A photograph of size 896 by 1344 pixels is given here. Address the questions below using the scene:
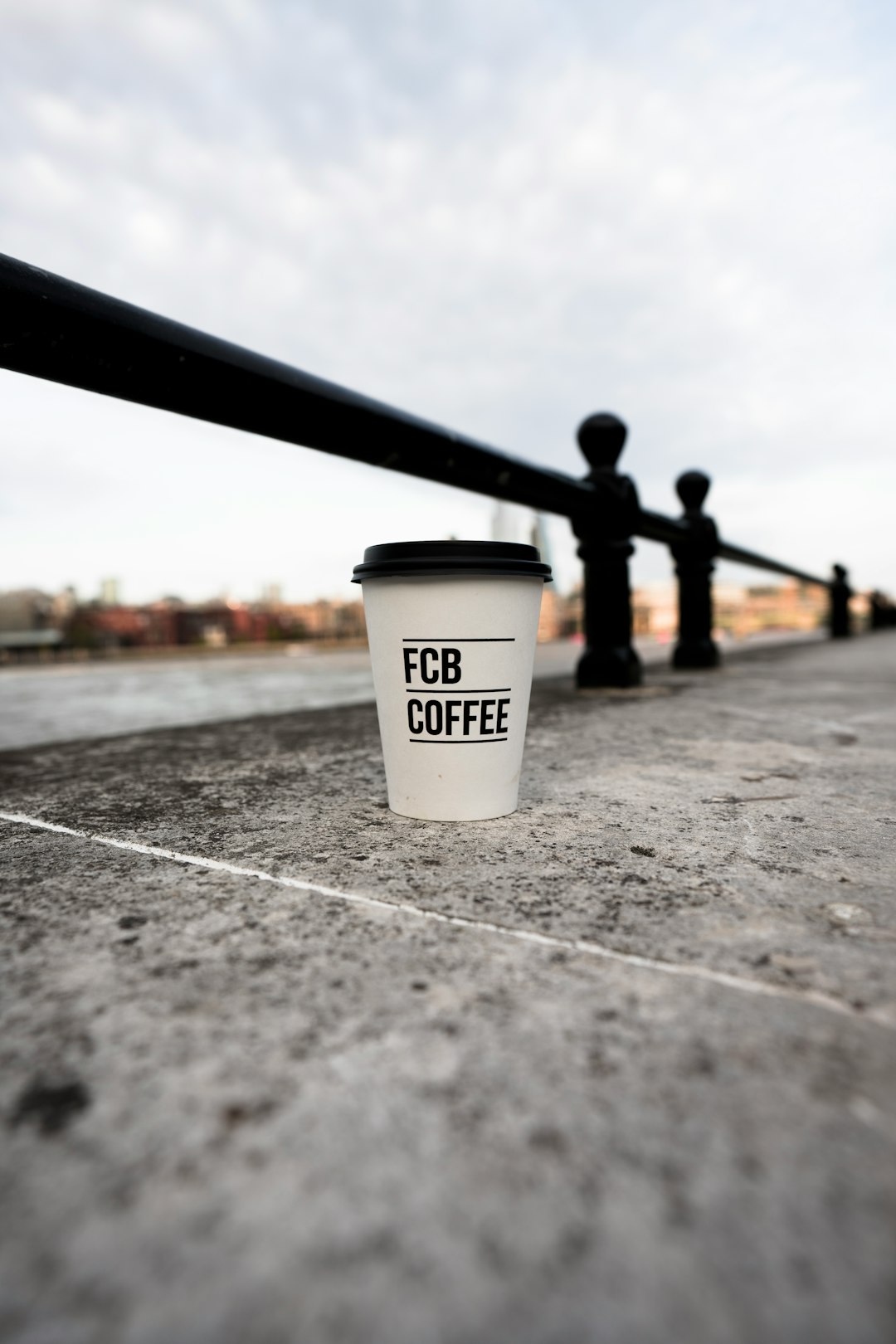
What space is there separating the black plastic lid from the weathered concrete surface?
0.48 meters

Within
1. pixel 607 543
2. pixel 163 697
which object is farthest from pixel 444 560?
pixel 163 697

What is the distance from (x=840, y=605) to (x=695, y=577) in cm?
728

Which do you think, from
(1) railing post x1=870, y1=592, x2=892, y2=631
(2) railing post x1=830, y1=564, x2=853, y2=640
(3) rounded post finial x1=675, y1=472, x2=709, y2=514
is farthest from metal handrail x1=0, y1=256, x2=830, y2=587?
(1) railing post x1=870, y1=592, x2=892, y2=631

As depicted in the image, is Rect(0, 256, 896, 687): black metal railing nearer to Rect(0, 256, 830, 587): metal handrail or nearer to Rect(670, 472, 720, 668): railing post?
Rect(0, 256, 830, 587): metal handrail

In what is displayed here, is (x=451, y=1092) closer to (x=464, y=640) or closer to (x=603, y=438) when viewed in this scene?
(x=464, y=640)

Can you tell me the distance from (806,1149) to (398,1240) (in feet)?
1.05

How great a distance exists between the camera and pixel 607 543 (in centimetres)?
367

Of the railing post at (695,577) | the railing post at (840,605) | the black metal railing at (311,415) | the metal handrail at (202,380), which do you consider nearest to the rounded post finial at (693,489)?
the railing post at (695,577)

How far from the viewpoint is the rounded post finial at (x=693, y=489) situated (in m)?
5.07

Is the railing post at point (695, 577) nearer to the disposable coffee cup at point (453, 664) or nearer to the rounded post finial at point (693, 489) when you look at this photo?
the rounded post finial at point (693, 489)

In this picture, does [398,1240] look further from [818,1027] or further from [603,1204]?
[818,1027]

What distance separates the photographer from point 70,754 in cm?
241

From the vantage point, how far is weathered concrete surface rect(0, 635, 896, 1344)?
0.49 meters

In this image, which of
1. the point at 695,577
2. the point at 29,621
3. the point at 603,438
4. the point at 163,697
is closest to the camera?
the point at 603,438
